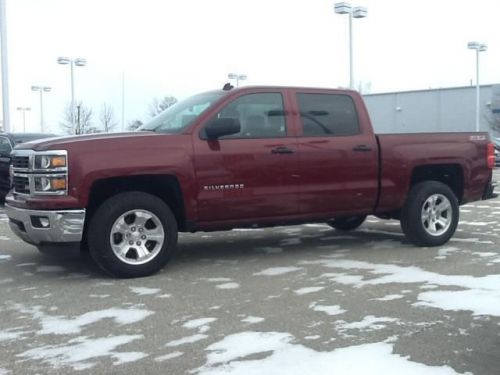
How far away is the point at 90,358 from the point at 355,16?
25239 millimetres

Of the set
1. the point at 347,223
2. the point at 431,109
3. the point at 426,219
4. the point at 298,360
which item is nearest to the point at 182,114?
the point at 426,219

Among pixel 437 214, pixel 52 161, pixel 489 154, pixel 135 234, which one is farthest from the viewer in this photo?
pixel 489 154

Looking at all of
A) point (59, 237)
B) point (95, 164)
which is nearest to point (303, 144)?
point (95, 164)

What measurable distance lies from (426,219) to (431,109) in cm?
5857

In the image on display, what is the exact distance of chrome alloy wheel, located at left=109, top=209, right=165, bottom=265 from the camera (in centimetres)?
639

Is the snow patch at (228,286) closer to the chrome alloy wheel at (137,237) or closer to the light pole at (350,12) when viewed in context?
the chrome alloy wheel at (137,237)

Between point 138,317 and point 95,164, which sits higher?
point 95,164

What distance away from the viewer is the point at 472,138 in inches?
333

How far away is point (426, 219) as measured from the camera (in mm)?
8188

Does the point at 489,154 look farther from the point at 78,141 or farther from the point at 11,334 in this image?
the point at 11,334

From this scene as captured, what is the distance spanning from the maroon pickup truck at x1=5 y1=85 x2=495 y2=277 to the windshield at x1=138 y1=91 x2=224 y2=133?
0.02 metres

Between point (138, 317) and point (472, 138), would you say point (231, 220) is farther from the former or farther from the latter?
point (472, 138)

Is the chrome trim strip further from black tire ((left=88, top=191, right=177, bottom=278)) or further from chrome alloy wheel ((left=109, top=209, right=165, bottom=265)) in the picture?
chrome alloy wheel ((left=109, top=209, right=165, bottom=265))

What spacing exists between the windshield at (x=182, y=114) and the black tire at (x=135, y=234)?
873 mm
